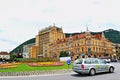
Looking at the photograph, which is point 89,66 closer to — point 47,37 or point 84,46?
point 84,46

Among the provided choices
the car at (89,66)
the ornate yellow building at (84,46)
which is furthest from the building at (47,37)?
the car at (89,66)

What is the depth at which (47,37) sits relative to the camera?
474 feet

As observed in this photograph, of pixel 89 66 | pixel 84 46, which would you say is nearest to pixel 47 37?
pixel 84 46

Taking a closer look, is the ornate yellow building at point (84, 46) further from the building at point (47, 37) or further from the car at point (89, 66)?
the car at point (89, 66)

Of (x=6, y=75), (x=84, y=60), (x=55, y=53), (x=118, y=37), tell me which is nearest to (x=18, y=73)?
(x=6, y=75)

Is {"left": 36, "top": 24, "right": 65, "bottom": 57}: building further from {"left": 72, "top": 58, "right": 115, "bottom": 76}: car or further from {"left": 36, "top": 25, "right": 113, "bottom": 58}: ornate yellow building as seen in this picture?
{"left": 72, "top": 58, "right": 115, "bottom": 76}: car

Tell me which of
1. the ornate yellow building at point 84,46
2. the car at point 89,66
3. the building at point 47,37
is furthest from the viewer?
the building at point 47,37

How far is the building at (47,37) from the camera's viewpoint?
134m

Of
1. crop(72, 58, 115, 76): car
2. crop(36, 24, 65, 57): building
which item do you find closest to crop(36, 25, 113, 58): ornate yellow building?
crop(36, 24, 65, 57): building

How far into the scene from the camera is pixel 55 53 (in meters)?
119

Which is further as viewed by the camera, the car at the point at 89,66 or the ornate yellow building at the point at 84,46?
the ornate yellow building at the point at 84,46

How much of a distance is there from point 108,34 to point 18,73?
140m

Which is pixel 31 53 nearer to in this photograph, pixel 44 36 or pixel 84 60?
pixel 44 36

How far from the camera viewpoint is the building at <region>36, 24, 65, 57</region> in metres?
134
